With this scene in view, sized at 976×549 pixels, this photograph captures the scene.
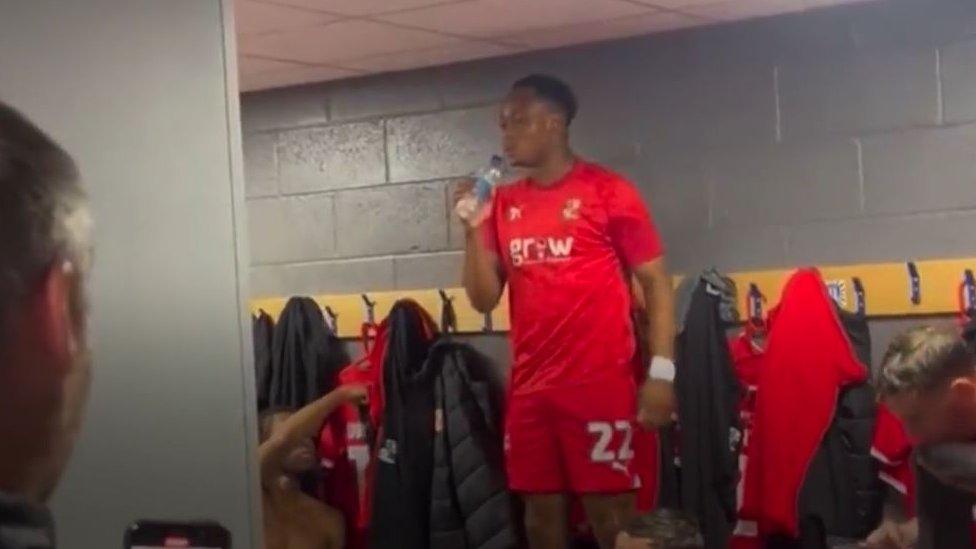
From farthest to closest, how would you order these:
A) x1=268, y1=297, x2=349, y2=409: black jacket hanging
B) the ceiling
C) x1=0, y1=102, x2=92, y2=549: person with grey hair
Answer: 1. x1=268, y1=297, x2=349, y2=409: black jacket hanging
2. the ceiling
3. x1=0, y1=102, x2=92, y2=549: person with grey hair

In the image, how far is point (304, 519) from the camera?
4555 millimetres

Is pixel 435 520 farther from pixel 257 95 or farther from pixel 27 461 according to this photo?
pixel 27 461

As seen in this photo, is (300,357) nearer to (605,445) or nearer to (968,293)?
(605,445)

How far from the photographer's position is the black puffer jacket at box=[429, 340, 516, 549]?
14.3ft

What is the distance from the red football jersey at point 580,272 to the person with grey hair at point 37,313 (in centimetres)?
310

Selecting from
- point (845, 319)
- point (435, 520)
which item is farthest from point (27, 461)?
point (435, 520)

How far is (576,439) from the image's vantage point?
377cm

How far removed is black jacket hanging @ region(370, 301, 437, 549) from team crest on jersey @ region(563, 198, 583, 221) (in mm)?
919

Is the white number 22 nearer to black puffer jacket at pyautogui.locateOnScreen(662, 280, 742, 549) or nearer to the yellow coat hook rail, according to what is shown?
black puffer jacket at pyautogui.locateOnScreen(662, 280, 742, 549)

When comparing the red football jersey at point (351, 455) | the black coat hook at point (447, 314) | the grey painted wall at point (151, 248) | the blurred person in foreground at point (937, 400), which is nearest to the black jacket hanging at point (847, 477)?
the blurred person in foreground at point (937, 400)

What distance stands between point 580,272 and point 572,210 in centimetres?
16

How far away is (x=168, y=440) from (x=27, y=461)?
584mm

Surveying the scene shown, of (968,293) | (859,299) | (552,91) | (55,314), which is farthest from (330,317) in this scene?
(55,314)

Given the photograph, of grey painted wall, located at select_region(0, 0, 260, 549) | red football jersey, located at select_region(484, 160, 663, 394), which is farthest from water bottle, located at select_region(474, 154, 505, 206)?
grey painted wall, located at select_region(0, 0, 260, 549)
